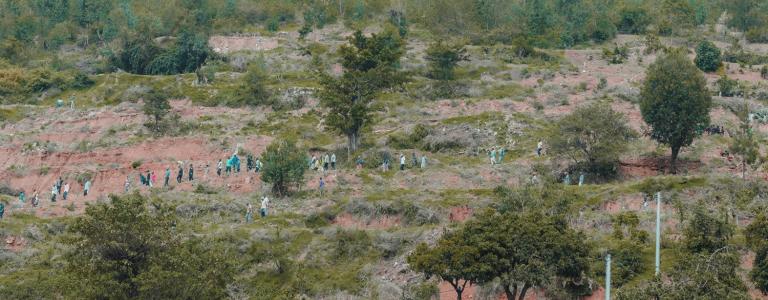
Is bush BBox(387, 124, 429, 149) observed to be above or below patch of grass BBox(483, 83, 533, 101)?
above

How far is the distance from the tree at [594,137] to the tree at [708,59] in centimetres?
2142

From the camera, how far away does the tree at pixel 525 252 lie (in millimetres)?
42844

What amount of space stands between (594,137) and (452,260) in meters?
19.1

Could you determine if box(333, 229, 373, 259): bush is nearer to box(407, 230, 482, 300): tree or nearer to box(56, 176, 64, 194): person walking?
box(407, 230, 482, 300): tree

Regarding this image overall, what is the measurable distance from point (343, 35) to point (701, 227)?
5329cm

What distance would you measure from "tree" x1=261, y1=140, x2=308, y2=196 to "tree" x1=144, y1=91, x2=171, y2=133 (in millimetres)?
15333

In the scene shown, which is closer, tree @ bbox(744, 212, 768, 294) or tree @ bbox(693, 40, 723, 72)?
tree @ bbox(744, 212, 768, 294)

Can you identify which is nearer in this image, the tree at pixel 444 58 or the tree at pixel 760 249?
the tree at pixel 760 249

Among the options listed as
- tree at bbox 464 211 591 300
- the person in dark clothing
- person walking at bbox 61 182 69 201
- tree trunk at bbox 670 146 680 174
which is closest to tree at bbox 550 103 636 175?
tree trunk at bbox 670 146 680 174

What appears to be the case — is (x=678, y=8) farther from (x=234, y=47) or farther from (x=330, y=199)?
(x=330, y=199)

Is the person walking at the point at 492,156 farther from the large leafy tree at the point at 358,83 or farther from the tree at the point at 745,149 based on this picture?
the tree at the point at 745,149

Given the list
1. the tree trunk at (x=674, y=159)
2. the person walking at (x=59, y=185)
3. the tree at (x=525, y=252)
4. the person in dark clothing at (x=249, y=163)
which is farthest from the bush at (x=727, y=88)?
the person walking at (x=59, y=185)

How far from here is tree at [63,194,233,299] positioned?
42688 mm

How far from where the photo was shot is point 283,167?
2347 inches
